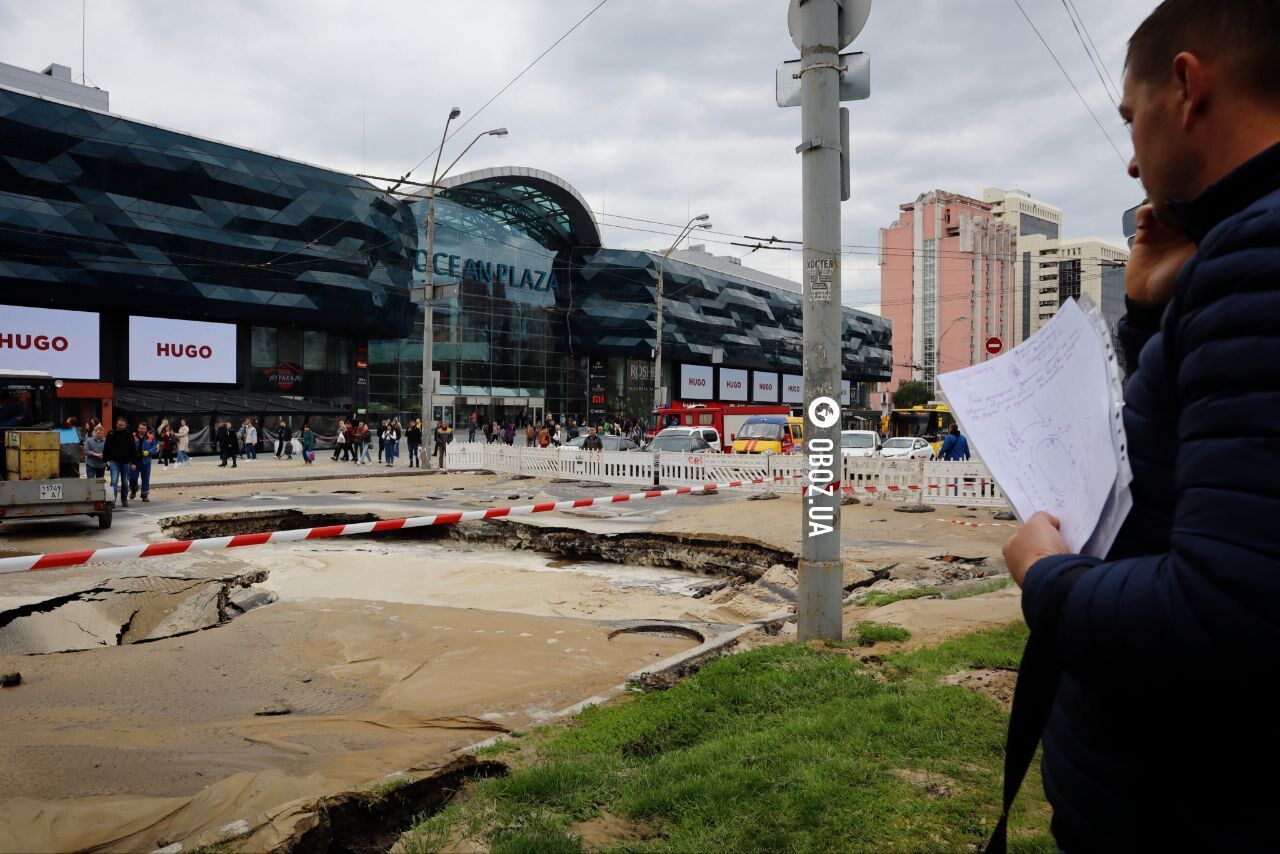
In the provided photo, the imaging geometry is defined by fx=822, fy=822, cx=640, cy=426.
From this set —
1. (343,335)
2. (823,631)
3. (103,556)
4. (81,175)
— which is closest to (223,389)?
(343,335)

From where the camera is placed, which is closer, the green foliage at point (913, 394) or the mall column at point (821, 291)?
the mall column at point (821, 291)

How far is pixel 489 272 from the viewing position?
61.8m

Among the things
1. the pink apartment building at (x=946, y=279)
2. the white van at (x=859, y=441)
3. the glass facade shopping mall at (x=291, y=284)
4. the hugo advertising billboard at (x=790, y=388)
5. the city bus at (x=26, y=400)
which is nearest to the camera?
the city bus at (x=26, y=400)

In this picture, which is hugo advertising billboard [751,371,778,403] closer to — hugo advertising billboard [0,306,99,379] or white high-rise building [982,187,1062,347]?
white high-rise building [982,187,1062,347]

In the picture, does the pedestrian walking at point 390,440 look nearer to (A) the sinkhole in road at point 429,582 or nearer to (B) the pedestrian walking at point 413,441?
(B) the pedestrian walking at point 413,441

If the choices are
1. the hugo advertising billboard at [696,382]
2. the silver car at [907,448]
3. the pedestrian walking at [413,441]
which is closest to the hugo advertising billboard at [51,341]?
the pedestrian walking at [413,441]

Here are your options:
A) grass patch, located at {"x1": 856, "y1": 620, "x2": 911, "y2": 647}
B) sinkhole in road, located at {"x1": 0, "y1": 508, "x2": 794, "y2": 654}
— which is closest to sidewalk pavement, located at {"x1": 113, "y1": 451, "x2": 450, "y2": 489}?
sinkhole in road, located at {"x1": 0, "y1": 508, "x2": 794, "y2": 654}

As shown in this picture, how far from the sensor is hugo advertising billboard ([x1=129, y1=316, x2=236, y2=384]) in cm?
4097

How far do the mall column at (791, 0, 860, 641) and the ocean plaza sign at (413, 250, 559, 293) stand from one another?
50753 millimetres

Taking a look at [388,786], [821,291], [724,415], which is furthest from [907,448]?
[388,786]

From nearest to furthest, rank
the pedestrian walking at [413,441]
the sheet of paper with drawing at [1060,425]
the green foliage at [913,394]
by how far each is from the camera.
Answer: the sheet of paper with drawing at [1060,425] < the pedestrian walking at [413,441] < the green foliage at [913,394]

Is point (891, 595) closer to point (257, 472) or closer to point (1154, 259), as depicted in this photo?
point (1154, 259)

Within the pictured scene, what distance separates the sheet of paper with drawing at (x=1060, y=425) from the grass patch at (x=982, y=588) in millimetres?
7122

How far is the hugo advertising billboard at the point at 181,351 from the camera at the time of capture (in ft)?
134
